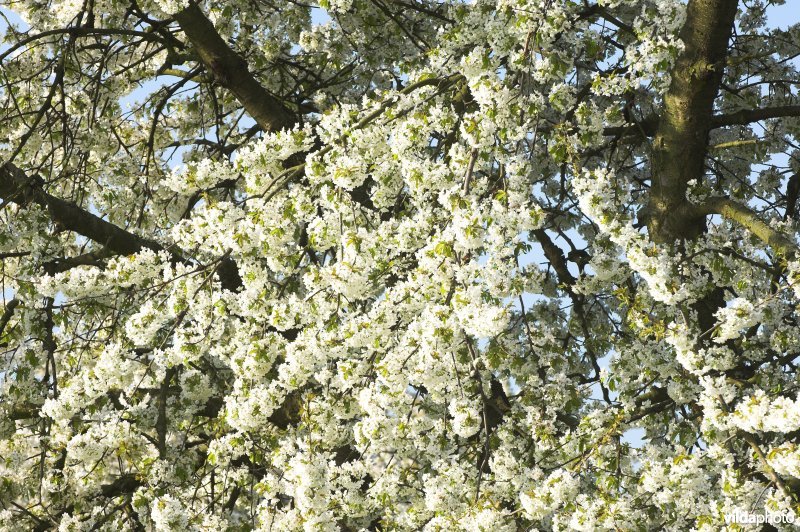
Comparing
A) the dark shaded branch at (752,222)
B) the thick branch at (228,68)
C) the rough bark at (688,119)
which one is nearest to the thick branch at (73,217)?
the thick branch at (228,68)

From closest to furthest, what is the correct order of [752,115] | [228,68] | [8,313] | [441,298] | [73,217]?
[441,298], [752,115], [8,313], [73,217], [228,68]

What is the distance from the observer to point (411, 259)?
206 inches

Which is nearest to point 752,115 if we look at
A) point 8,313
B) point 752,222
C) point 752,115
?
point 752,115

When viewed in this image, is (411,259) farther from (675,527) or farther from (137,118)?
(137,118)

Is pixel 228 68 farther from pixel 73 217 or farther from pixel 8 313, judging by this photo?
pixel 8 313

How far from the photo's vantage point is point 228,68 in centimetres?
747

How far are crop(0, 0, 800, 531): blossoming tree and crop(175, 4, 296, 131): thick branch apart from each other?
0.06 ft

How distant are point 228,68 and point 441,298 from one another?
148 inches

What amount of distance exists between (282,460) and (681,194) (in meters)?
2.97

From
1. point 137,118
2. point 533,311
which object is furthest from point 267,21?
point 533,311

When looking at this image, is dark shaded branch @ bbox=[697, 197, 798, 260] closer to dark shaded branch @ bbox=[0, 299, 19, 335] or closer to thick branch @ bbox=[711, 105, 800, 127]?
thick branch @ bbox=[711, 105, 800, 127]

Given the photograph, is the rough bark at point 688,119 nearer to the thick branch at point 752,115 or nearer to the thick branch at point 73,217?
the thick branch at point 752,115

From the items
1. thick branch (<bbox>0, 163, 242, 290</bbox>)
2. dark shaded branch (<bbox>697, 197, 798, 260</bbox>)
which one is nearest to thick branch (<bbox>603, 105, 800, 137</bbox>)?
dark shaded branch (<bbox>697, 197, 798, 260</bbox>)

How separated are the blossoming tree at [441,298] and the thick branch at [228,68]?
0.8 inches
